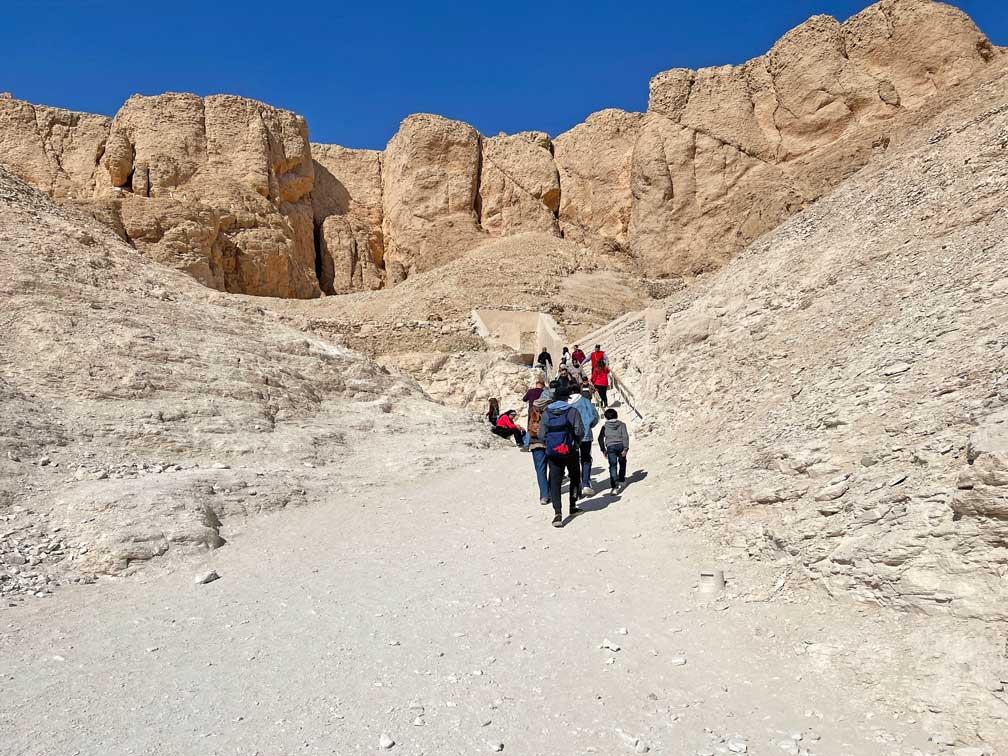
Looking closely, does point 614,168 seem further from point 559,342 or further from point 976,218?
point 976,218

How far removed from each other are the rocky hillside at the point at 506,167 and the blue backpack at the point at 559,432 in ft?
99.5

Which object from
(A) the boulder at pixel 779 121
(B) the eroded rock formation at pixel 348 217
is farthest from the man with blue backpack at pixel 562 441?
(B) the eroded rock formation at pixel 348 217

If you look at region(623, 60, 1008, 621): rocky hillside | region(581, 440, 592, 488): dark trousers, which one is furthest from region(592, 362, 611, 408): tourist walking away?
region(581, 440, 592, 488): dark trousers

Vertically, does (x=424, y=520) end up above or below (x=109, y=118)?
below

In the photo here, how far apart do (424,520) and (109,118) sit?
48725mm

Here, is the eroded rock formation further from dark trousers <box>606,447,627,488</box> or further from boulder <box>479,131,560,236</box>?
dark trousers <box>606,447,627,488</box>

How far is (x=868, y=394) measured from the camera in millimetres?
7195

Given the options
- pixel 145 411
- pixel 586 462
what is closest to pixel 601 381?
pixel 586 462

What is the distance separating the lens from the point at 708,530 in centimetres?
660

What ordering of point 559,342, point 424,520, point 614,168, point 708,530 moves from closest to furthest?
point 708,530, point 424,520, point 559,342, point 614,168

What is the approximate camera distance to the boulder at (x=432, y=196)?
46.0m

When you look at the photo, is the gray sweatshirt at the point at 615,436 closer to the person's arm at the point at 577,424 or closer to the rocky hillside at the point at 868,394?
the rocky hillside at the point at 868,394

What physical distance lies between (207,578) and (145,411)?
15.3ft

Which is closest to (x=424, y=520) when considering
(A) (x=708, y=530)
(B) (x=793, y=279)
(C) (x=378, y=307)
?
(A) (x=708, y=530)
